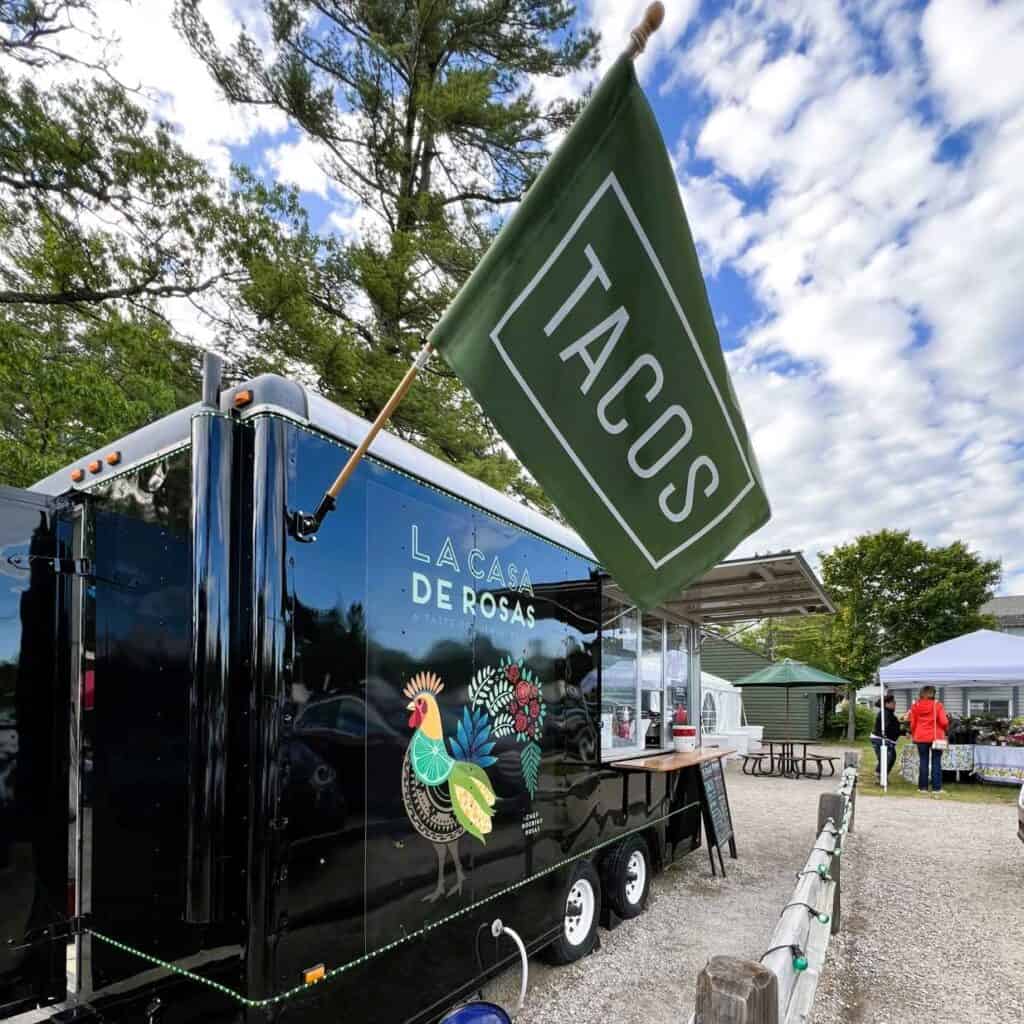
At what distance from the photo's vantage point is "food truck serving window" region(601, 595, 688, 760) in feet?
18.4

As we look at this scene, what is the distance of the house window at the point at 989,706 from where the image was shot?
25359 millimetres

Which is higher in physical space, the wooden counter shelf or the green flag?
the green flag

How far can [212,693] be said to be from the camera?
2.20 m

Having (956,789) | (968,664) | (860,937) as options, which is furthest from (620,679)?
Answer: (956,789)

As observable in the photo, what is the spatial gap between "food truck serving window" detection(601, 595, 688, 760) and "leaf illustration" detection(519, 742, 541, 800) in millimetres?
1286

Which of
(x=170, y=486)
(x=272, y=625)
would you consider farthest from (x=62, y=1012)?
(x=170, y=486)

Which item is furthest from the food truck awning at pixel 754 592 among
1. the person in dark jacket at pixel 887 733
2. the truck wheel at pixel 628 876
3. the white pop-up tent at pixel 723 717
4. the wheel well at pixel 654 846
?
the white pop-up tent at pixel 723 717

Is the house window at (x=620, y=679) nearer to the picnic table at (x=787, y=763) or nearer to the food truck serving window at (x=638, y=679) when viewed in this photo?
the food truck serving window at (x=638, y=679)

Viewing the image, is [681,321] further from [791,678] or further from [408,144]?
[791,678]

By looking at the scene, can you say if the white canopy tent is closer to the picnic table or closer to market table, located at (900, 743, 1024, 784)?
market table, located at (900, 743, 1024, 784)

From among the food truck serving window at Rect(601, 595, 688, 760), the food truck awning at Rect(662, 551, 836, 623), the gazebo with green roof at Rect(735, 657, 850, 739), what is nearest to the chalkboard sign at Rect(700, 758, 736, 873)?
the food truck serving window at Rect(601, 595, 688, 760)

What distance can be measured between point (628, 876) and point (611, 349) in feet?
14.9

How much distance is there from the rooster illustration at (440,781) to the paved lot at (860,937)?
136 cm

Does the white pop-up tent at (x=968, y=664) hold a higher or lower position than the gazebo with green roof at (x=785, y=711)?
higher
